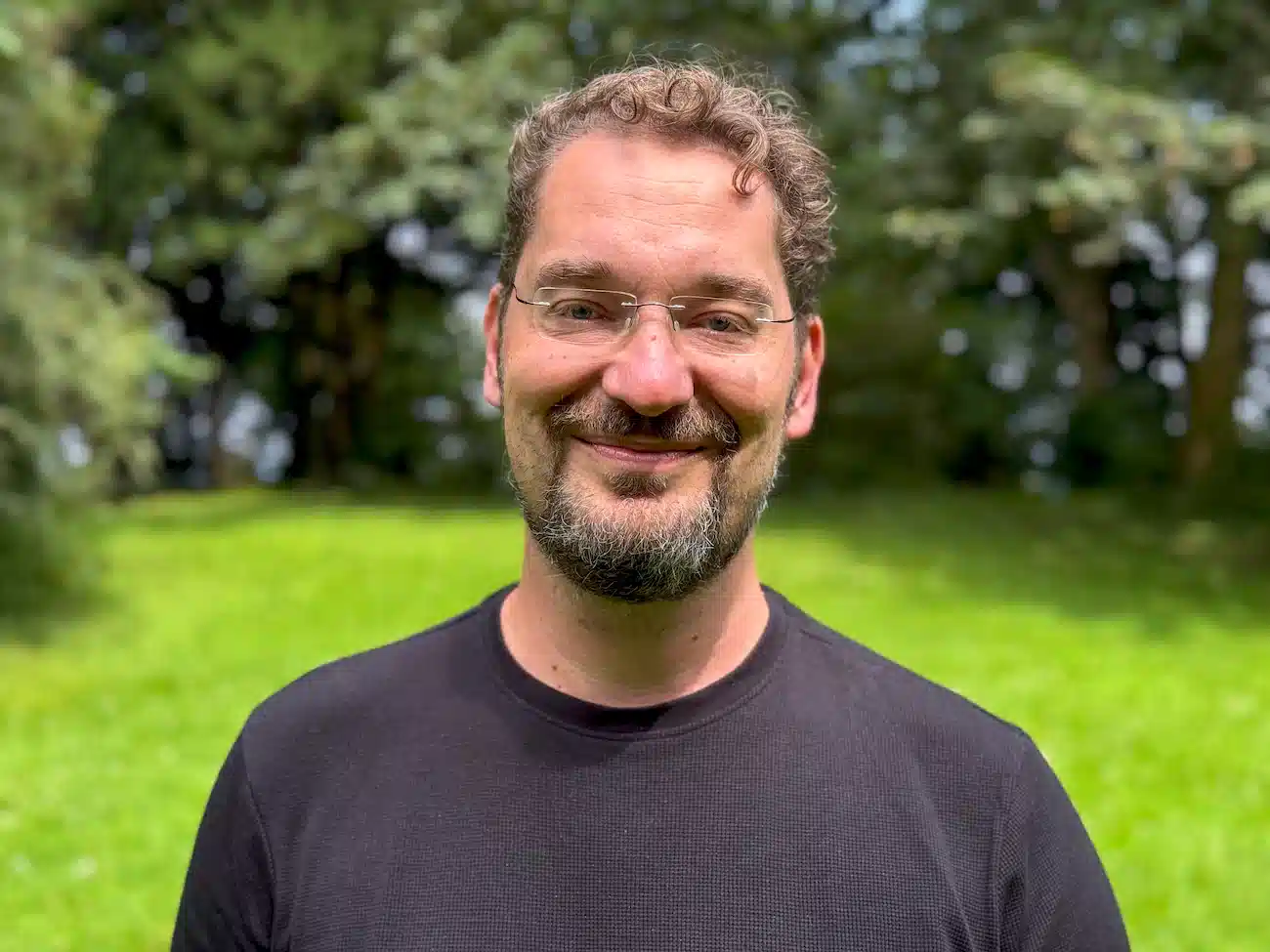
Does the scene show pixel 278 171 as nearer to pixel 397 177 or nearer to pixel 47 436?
pixel 397 177

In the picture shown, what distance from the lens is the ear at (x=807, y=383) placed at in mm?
2031

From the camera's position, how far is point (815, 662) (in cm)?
196

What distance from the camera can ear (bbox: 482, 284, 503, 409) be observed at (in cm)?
202

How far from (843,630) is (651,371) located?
7.89 m

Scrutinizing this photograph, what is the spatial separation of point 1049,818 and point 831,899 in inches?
13.0

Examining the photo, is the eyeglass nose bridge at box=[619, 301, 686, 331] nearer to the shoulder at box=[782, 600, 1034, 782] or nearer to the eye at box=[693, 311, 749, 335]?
the eye at box=[693, 311, 749, 335]

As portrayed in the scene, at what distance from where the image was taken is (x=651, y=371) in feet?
5.71

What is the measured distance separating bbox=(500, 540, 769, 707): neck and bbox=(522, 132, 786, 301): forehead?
414 millimetres

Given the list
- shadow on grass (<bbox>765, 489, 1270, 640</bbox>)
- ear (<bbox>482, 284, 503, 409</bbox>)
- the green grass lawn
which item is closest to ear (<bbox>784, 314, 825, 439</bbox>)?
ear (<bbox>482, 284, 503, 409</bbox>)

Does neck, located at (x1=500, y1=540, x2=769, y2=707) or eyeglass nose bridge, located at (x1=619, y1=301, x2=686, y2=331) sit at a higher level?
eyeglass nose bridge, located at (x1=619, y1=301, x2=686, y2=331)

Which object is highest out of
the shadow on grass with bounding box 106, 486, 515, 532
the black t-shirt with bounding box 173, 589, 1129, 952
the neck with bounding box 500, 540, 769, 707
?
the neck with bounding box 500, 540, 769, 707

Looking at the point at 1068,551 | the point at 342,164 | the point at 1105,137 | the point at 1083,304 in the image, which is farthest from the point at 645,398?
the point at 1083,304

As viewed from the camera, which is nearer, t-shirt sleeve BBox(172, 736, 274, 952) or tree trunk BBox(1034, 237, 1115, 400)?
t-shirt sleeve BBox(172, 736, 274, 952)

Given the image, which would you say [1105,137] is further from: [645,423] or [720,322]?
[645,423]
